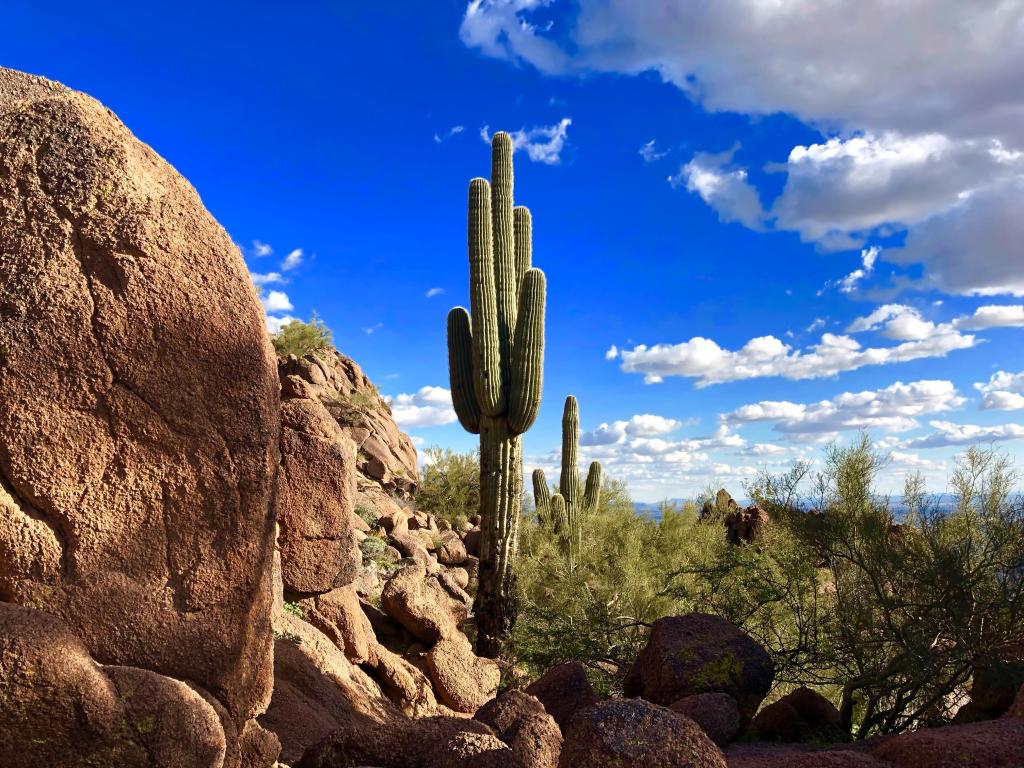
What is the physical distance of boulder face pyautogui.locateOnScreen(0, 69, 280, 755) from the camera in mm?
3588

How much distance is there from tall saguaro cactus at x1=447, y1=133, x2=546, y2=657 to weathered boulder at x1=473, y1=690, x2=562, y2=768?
819cm

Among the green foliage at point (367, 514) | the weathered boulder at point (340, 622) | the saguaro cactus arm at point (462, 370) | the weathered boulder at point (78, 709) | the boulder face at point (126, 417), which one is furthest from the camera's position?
the green foliage at point (367, 514)

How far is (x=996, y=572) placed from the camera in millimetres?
7488

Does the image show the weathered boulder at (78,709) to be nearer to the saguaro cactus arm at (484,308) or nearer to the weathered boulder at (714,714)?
the weathered boulder at (714,714)

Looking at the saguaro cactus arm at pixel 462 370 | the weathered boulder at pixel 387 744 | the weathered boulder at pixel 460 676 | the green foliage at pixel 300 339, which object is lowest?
the weathered boulder at pixel 460 676

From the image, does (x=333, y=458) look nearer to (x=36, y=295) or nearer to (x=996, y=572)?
(x=36, y=295)

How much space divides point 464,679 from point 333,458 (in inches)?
169

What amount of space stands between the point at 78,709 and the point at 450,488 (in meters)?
22.0

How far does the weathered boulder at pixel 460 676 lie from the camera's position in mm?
9383

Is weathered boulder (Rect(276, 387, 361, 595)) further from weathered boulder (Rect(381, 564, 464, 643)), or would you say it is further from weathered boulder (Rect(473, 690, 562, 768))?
weathered boulder (Rect(381, 564, 464, 643))

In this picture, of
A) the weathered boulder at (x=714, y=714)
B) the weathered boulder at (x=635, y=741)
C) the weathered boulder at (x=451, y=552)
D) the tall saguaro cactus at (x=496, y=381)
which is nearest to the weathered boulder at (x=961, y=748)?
the weathered boulder at (x=714, y=714)

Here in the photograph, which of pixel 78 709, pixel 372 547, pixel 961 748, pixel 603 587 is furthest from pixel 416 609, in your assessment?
pixel 78 709

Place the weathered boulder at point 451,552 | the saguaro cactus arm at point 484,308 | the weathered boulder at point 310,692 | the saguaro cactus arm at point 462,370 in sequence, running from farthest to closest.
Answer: the weathered boulder at point 451,552 → the saguaro cactus arm at point 462,370 → the saguaro cactus arm at point 484,308 → the weathered boulder at point 310,692

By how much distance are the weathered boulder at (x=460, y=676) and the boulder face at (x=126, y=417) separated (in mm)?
5656
